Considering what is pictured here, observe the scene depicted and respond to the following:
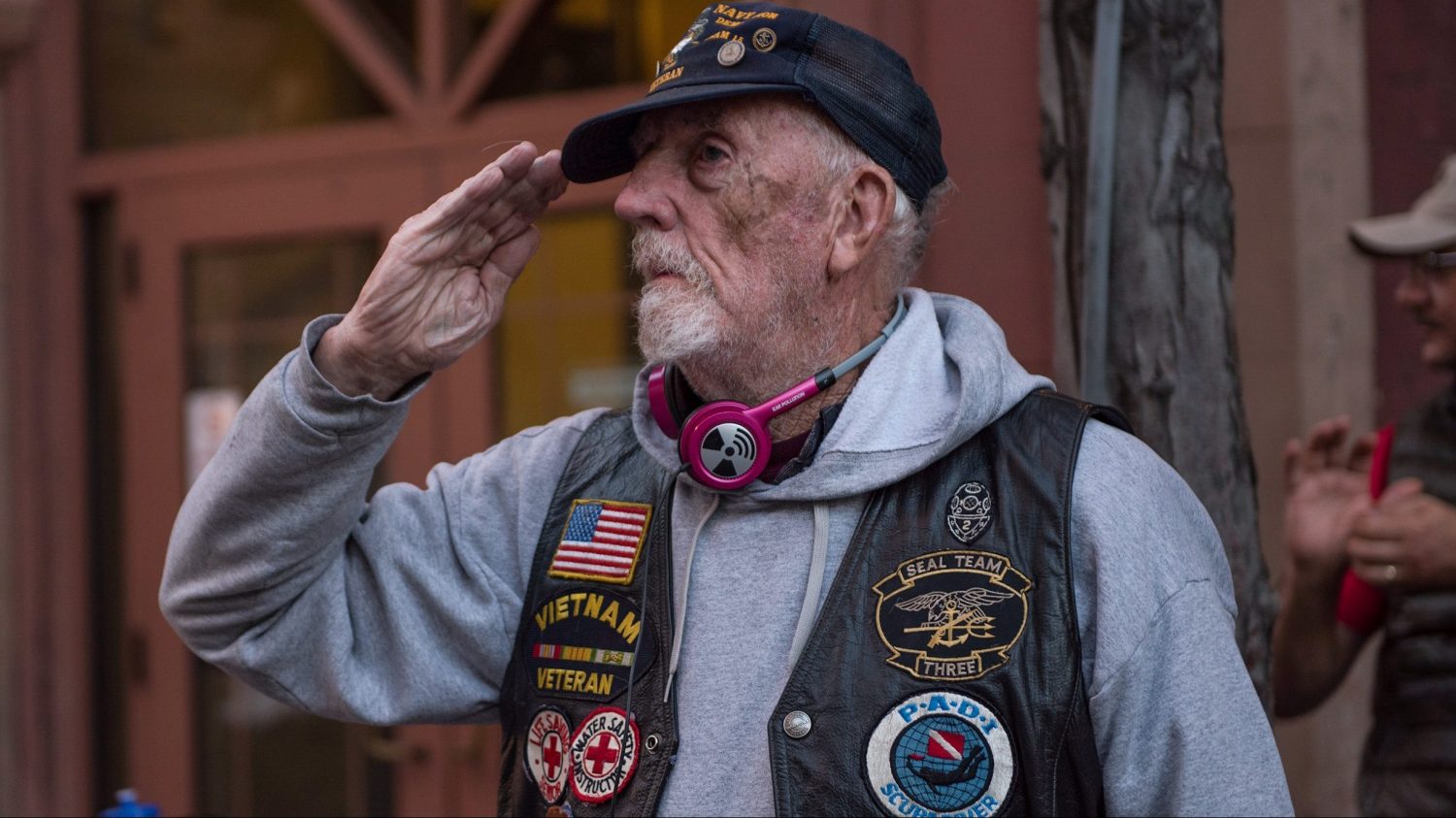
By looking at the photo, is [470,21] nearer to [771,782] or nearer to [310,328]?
[310,328]

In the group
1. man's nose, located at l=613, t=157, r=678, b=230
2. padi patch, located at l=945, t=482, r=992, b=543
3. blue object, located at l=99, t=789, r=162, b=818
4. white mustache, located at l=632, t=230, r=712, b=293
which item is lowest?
blue object, located at l=99, t=789, r=162, b=818

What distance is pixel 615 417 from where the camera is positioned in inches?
85.0

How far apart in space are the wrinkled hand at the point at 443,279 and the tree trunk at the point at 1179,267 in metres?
0.93

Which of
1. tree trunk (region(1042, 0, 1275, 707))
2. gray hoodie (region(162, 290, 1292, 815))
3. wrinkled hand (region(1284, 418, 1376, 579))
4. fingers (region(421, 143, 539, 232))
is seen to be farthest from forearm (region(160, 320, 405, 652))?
wrinkled hand (region(1284, 418, 1376, 579))

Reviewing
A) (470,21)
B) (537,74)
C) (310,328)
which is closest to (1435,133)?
(537,74)

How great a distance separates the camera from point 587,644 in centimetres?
191

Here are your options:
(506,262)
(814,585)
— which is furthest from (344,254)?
(814,585)

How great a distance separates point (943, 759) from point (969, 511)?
0.30 m

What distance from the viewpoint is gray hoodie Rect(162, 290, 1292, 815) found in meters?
1.62

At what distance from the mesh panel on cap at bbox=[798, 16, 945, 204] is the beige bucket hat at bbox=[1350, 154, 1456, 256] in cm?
133

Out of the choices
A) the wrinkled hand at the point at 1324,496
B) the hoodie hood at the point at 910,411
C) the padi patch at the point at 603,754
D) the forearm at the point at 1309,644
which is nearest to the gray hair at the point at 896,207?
the hoodie hood at the point at 910,411

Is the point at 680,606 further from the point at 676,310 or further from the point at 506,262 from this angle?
Answer: the point at 506,262

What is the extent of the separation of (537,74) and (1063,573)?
2.63 m

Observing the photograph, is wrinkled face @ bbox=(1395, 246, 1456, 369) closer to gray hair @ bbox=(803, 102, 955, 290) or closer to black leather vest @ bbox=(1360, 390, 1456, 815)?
black leather vest @ bbox=(1360, 390, 1456, 815)
